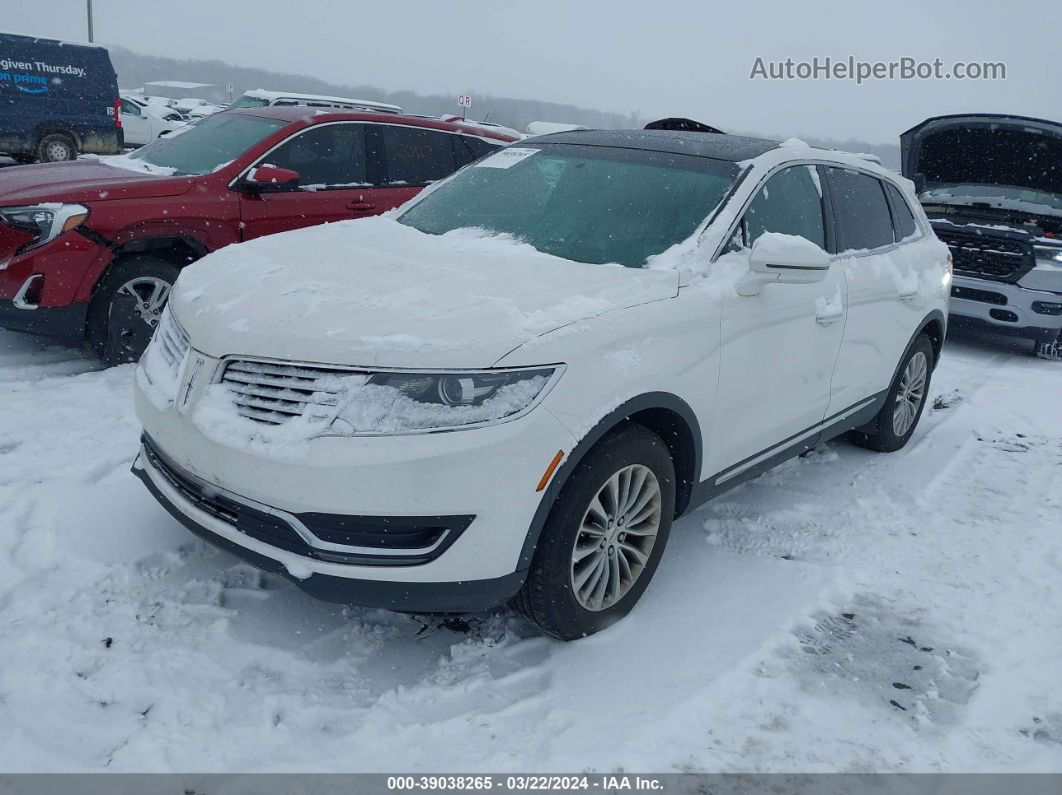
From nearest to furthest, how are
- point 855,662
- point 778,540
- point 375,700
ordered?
point 375,700 → point 855,662 → point 778,540

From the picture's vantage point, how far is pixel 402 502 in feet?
7.70

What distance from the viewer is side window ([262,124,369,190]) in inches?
227

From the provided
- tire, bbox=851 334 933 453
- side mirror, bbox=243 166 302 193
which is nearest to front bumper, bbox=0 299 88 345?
side mirror, bbox=243 166 302 193

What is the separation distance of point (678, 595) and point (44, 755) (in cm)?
221

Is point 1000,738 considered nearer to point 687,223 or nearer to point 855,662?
point 855,662

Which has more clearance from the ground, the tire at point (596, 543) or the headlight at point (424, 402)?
the headlight at point (424, 402)

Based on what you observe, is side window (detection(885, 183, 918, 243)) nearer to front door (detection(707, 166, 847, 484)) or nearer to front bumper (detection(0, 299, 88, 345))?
front door (detection(707, 166, 847, 484))

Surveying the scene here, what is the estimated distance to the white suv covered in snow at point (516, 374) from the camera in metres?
2.39

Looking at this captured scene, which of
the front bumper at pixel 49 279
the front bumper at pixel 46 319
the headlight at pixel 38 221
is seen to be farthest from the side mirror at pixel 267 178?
the front bumper at pixel 46 319

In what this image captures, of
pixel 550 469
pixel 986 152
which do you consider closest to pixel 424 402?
pixel 550 469

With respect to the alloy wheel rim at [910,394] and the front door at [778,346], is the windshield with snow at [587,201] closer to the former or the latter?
the front door at [778,346]

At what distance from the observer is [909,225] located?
4918 mm

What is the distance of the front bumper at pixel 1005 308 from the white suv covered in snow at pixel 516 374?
4.81 metres

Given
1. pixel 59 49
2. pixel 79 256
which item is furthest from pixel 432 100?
pixel 79 256
